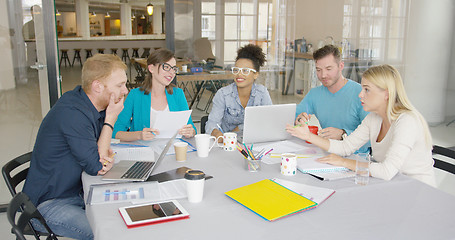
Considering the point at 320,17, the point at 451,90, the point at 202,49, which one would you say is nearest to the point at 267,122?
the point at 202,49

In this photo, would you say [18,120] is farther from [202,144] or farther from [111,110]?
[202,144]

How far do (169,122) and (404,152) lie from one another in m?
1.38

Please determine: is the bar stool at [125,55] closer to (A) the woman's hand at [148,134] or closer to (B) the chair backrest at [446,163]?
(A) the woman's hand at [148,134]

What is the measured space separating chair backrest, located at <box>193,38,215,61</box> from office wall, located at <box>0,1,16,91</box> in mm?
2716

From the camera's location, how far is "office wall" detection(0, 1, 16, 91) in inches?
139

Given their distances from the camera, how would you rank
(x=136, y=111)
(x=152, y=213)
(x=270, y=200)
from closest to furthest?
(x=152, y=213) < (x=270, y=200) < (x=136, y=111)

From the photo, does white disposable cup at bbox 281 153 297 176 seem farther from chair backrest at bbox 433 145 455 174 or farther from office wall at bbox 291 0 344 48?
office wall at bbox 291 0 344 48

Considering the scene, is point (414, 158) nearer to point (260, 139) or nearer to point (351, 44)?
point (260, 139)

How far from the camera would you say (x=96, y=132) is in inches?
85.4

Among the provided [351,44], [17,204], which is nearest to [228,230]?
[17,204]

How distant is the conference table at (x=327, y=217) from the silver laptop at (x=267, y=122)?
58 cm

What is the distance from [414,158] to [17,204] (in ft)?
6.00

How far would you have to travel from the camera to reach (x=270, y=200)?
165 centimetres

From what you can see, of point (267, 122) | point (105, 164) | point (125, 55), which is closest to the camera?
point (105, 164)
